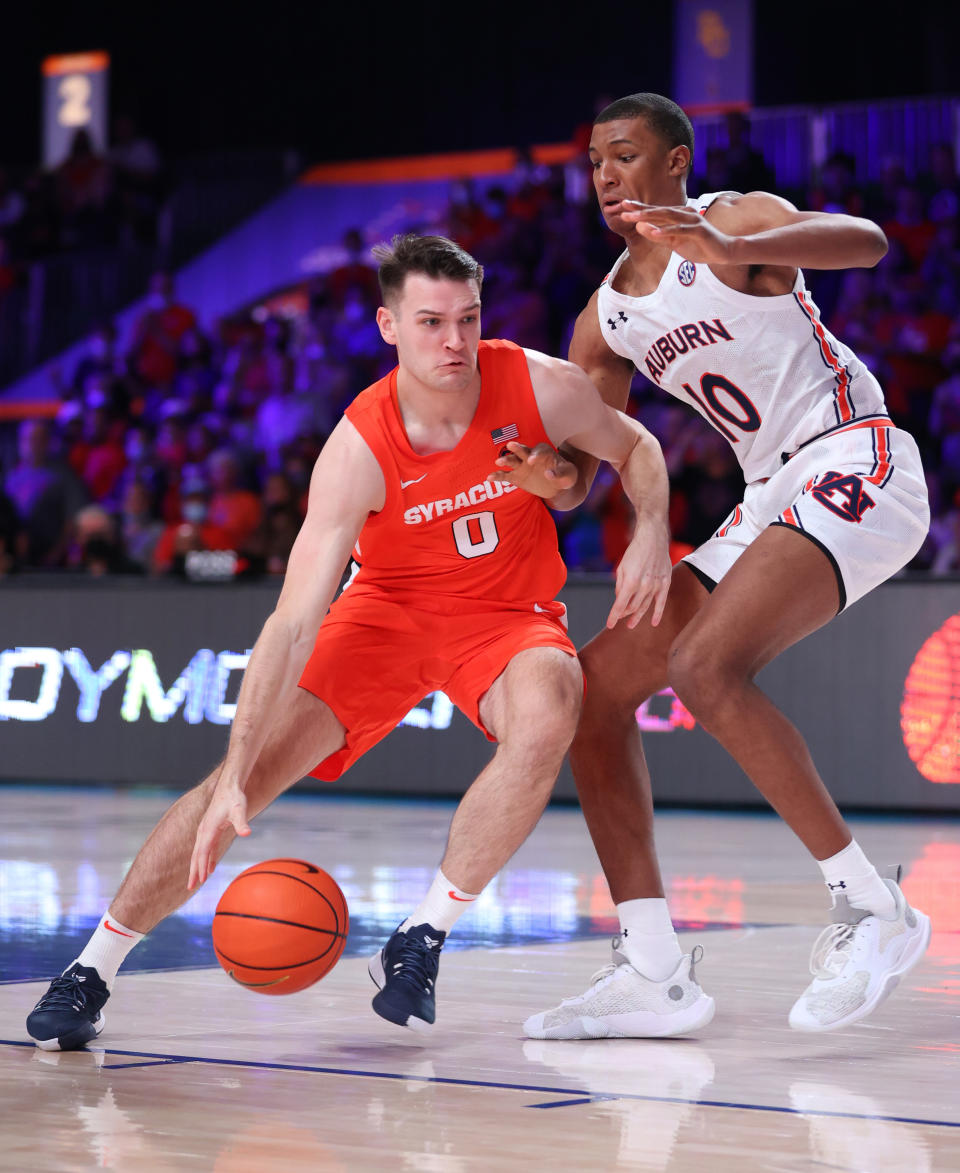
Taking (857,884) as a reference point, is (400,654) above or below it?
above

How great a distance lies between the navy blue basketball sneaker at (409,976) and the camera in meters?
4.42

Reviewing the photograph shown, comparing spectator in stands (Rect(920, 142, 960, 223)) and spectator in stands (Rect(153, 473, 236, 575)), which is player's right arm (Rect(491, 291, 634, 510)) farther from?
spectator in stands (Rect(920, 142, 960, 223))

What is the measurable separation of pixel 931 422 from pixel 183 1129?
10376 mm

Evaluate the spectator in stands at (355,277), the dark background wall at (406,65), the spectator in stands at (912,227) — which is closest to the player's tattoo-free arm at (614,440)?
the spectator in stands at (912,227)

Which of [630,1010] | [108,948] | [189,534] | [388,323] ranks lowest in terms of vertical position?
[189,534]

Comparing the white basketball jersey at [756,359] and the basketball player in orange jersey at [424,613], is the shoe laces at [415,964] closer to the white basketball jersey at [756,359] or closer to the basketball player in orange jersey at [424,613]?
the basketball player in orange jersey at [424,613]

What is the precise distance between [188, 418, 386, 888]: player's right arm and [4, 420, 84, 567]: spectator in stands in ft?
33.8

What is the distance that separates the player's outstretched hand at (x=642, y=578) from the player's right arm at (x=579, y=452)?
24 cm

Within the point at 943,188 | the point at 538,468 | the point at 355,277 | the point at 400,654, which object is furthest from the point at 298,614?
the point at 355,277

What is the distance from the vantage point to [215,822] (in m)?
4.32

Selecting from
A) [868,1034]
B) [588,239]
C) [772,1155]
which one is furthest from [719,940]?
[588,239]

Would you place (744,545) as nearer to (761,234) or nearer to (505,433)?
(505,433)

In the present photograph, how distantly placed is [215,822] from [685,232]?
172 cm

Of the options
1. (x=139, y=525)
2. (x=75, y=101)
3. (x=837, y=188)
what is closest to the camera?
(x=139, y=525)
